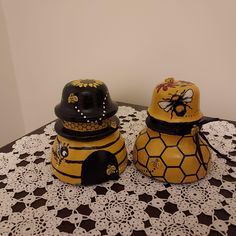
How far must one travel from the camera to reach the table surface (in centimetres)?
39

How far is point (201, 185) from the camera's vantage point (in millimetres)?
479

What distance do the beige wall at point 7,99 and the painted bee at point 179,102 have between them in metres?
0.93

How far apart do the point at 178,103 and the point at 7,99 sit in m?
0.97

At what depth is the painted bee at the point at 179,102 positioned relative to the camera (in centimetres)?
46

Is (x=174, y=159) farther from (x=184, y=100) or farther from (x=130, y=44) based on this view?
(x=130, y=44)

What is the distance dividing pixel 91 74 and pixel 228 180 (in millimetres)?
614

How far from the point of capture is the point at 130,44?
2.69 feet

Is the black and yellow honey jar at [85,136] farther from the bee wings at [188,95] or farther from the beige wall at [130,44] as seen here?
the beige wall at [130,44]

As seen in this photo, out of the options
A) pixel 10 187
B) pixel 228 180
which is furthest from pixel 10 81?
pixel 228 180

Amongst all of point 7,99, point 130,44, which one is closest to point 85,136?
point 130,44

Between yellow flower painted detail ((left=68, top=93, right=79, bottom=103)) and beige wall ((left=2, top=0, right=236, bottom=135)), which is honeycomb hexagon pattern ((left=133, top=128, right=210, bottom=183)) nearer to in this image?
yellow flower painted detail ((left=68, top=93, right=79, bottom=103))

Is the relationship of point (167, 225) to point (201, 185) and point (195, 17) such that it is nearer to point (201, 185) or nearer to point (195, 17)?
point (201, 185)

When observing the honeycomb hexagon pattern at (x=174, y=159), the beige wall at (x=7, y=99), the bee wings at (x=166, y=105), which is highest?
the bee wings at (x=166, y=105)

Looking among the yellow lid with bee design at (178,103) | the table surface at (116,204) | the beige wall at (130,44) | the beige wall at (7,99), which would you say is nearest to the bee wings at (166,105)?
the yellow lid with bee design at (178,103)
